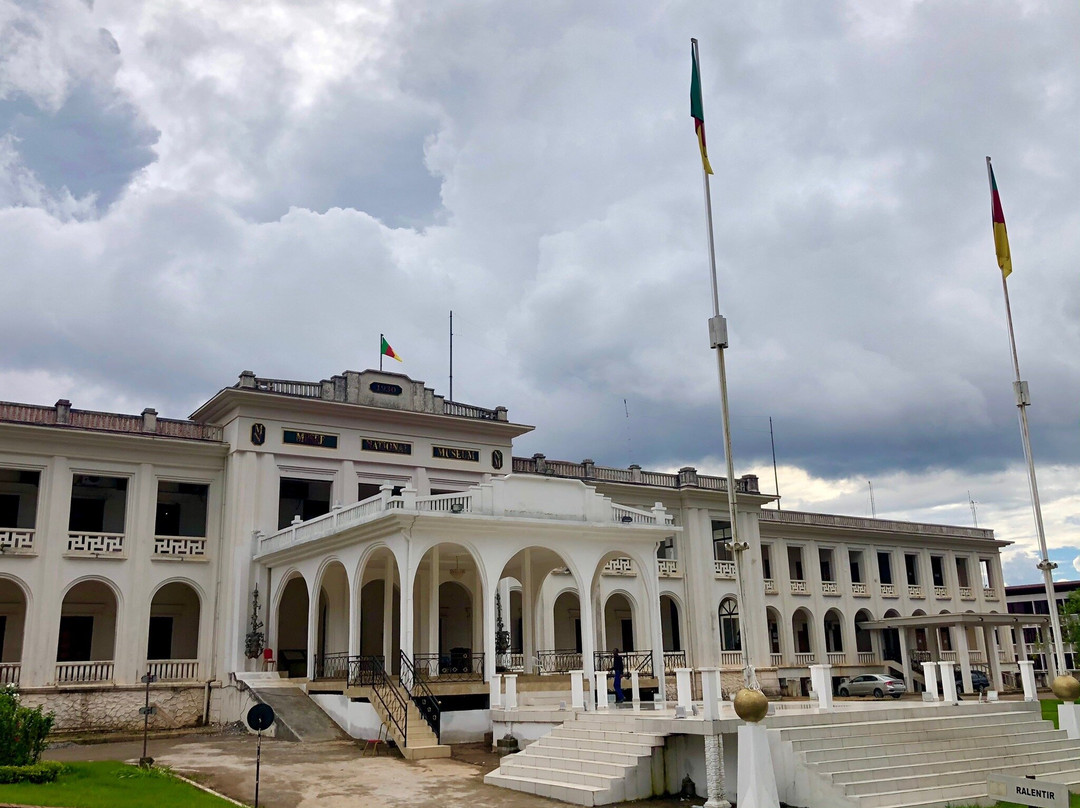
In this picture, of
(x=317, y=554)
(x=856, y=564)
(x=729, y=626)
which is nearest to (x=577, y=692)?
(x=317, y=554)

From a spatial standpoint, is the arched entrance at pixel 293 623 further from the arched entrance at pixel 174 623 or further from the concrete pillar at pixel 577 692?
the concrete pillar at pixel 577 692

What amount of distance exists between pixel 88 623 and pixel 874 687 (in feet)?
86.1

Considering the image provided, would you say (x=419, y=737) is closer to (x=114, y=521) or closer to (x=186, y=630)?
(x=186, y=630)

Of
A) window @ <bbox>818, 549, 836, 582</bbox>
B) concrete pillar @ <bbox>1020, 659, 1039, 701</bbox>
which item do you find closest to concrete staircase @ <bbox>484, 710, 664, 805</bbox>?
concrete pillar @ <bbox>1020, 659, 1039, 701</bbox>

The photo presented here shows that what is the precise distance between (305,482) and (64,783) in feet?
53.7

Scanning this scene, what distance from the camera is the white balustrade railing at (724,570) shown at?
3588cm

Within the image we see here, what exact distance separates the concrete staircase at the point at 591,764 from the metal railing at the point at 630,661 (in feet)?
22.9

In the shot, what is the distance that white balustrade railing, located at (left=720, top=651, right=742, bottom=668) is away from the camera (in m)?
34.7

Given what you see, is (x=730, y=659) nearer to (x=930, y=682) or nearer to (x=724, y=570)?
(x=724, y=570)

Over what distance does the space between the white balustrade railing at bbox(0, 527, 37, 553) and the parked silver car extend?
27188 millimetres

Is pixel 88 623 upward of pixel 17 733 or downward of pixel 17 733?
upward

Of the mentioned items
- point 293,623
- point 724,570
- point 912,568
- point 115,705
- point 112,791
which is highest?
point 912,568

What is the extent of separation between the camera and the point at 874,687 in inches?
1350

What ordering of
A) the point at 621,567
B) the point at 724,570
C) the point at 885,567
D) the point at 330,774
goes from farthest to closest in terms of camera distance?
the point at 885,567 → the point at 724,570 → the point at 621,567 → the point at 330,774
